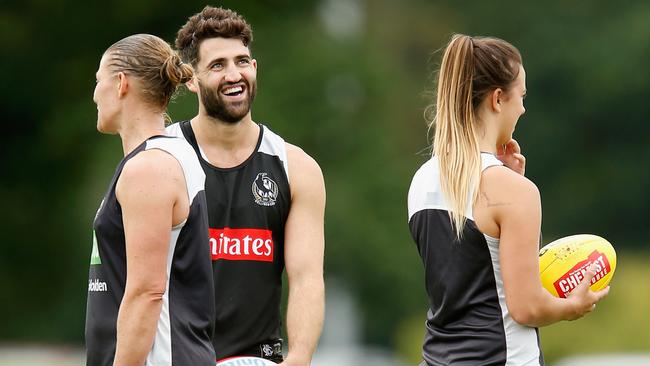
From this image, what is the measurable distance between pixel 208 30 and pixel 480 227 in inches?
75.4

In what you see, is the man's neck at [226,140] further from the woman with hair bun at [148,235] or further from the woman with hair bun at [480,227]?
the woman with hair bun at [480,227]

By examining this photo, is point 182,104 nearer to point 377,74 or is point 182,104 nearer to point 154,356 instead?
point 377,74

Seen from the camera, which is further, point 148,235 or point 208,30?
point 208,30

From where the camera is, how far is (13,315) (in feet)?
102

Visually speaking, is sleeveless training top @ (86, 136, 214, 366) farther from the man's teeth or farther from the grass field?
the grass field

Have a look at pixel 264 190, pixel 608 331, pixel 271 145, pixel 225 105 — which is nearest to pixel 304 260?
pixel 264 190

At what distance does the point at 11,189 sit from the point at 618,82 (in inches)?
766

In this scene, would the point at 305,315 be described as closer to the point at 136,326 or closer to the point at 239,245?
the point at 239,245

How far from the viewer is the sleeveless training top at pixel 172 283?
231 inches

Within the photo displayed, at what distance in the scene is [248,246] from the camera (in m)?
7.03

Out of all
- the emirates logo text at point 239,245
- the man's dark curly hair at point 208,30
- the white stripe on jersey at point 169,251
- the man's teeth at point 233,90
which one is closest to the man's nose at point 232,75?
the man's teeth at point 233,90

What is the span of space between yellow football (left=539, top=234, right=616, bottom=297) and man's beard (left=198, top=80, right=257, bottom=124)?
1689 millimetres

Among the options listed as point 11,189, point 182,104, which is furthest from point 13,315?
point 182,104

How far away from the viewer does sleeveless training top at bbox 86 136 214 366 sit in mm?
5859
